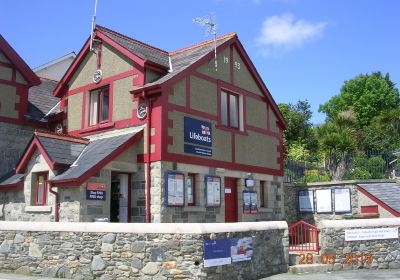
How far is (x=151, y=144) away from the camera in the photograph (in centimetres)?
1516

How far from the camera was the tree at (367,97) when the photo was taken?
48400 mm

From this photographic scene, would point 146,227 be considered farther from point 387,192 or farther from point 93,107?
point 387,192

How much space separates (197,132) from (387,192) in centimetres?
802

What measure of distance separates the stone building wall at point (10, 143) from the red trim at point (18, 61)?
6.56ft

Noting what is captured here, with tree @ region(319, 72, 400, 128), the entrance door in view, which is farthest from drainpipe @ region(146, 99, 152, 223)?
tree @ region(319, 72, 400, 128)

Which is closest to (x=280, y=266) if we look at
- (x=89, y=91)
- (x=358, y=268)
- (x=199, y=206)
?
(x=358, y=268)

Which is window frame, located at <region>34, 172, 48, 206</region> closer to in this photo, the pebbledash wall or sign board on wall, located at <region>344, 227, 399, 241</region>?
the pebbledash wall

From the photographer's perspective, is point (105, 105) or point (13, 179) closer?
point (13, 179)

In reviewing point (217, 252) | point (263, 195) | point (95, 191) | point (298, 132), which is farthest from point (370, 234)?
point (298, 132)

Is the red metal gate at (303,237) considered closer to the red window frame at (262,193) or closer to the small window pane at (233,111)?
the red window frame at (262,193)

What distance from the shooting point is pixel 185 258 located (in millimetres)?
10422

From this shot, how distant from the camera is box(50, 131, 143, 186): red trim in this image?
44.1 feet

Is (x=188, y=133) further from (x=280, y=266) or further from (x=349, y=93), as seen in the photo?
(x=349, y=93)

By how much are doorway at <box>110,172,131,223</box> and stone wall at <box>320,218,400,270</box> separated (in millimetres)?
6129
